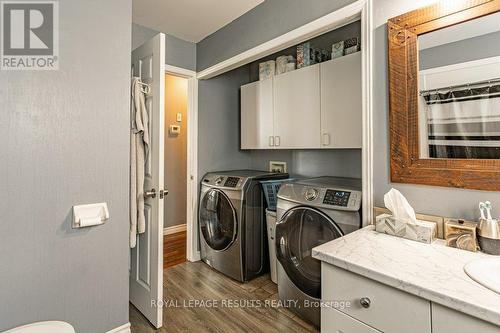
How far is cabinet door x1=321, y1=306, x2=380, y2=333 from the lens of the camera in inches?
38.0

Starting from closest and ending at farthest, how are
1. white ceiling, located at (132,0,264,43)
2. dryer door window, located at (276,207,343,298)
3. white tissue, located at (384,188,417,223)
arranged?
1. white tissue, located at (384,188,417,223)
2. dryer door window, located at (276,207,343,298)
3. white ceiling, located at (132,0,264,43)

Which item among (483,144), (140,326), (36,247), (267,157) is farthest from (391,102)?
(140,326)

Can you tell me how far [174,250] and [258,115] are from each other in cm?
205

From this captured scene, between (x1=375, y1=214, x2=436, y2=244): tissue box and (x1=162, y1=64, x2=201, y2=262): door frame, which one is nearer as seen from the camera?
(x1=375, y1=214, x2=436, y2=244): tissue box

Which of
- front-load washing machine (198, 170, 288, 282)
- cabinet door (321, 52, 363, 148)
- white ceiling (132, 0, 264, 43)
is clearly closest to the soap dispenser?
cabinet door (321, 52, 363, 148)

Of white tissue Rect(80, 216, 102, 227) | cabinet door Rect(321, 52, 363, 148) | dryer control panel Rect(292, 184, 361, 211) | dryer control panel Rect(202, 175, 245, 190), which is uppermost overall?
cabinet door Rect(321, 52, 363, 148)

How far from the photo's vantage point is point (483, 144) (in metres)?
1.13

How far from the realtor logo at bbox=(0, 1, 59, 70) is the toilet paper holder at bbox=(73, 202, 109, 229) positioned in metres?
0.78

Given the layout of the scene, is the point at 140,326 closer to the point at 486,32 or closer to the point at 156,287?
the point at 156,287

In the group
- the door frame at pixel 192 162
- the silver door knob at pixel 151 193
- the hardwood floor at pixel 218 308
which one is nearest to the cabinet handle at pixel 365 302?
the hardwood floor at pixel 218 308

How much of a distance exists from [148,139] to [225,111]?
1423 millimetres

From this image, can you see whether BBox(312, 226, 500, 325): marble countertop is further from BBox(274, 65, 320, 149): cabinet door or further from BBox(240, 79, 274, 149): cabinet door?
BBox(240, 79, 274, 149): cabinet door

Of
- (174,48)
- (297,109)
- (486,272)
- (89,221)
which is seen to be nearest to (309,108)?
(297,109)

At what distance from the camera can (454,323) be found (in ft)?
2.44
